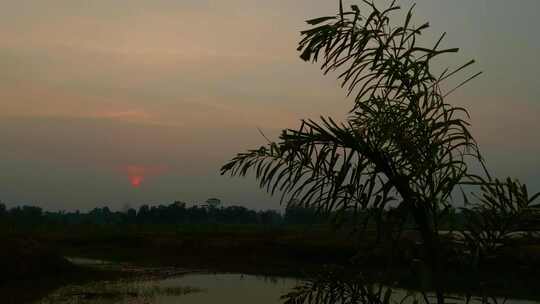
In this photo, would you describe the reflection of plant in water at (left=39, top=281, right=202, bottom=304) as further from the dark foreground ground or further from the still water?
the dark foreground ground

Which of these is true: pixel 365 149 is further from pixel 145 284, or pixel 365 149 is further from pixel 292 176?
pixel 145 284

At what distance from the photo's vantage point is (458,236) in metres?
3.31

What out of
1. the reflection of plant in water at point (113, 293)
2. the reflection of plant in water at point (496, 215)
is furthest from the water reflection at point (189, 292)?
the reflection of plant in water at point (496, 215)

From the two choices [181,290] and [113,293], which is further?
[181,290]

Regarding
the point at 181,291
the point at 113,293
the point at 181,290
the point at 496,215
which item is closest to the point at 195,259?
the point at 181,290

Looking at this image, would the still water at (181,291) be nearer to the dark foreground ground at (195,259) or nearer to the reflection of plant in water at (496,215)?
the dark foreground ground at (195,259)

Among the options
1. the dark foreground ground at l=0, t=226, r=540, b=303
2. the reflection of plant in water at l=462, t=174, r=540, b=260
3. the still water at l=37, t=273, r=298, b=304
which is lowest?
the still water at l=37, t=273, r=298, b=304

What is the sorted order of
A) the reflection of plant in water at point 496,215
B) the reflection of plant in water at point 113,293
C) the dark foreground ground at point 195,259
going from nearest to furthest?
the reflection of plant in water at point 496,215, the reflection of plant in water at point 113,293, the dark foreground ground at point 195,259

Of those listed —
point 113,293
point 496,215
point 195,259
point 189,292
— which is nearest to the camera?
point 496,215

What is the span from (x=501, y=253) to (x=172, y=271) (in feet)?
49.7

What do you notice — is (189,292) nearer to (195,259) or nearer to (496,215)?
(195,259)

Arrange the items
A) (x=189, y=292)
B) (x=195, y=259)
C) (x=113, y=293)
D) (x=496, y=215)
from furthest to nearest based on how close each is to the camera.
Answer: (x=195, y=259), (x=189, y=292), (x=113, y=293), (x=496, y=215)

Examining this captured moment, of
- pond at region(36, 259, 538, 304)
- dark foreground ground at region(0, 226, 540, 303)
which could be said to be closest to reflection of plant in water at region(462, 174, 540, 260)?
dark foreground ground at region(0, 226, 540, 303)

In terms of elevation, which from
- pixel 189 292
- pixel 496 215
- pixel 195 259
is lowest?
pixel 189 292
